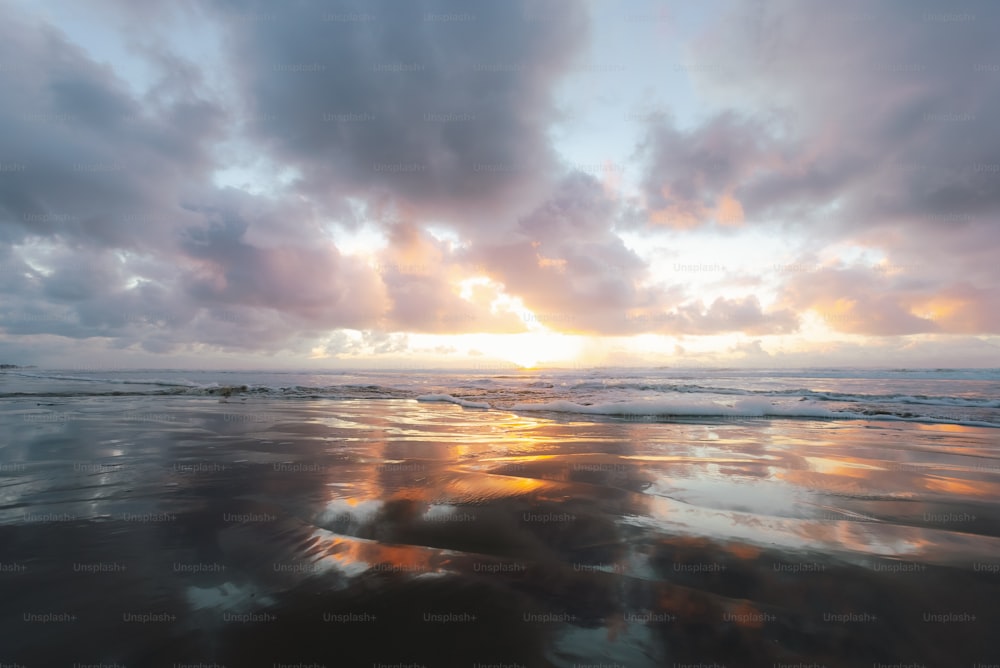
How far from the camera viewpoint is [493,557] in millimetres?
3738

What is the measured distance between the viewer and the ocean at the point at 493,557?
258 centimetres

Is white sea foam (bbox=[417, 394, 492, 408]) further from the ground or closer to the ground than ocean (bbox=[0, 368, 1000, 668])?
further from the ground

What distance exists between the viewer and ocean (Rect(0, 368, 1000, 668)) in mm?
2582

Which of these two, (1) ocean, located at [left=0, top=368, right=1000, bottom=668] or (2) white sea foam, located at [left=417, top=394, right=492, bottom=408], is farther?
(2) white sea foam, located at [left=417, top=394, right=492, bottom=408]

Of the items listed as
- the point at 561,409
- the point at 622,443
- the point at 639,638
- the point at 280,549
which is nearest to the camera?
the point at 639,638

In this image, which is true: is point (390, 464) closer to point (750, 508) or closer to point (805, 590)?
point (750, 508)

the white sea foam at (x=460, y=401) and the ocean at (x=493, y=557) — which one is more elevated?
the white sea foam at (x=460, y=401)

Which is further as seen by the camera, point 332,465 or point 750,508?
point 332,465

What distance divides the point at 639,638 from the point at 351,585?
2093 mm

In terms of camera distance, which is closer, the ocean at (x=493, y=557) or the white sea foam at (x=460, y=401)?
the ocean at (x=493, y=557)

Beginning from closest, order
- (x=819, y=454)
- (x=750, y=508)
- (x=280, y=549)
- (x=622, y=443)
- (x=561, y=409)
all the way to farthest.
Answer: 1. (x=280, y=549)
2. (x=750, y=508)
3. (x=819, y=454)
4. (x=622, y=443)
5. (x=561, y=409)

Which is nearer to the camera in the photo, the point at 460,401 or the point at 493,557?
the point at 493,557

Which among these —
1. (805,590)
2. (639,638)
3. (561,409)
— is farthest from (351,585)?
(561,409)

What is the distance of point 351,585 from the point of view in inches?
126
